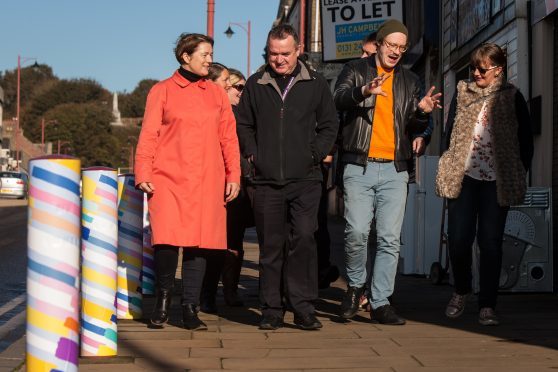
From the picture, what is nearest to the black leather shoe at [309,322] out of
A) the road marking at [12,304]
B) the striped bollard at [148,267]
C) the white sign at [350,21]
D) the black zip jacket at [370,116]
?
the black zip jacket at [370,116]

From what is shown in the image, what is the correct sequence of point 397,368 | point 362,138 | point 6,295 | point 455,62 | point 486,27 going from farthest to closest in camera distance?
point 455,62, point 486,27, point 6,295, point 362,138, point 397,368

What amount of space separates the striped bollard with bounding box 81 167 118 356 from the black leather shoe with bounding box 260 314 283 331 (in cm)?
138

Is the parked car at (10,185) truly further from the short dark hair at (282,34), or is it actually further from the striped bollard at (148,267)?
the short dark hair at (282,34)

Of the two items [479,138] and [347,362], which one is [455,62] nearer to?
[479,138]

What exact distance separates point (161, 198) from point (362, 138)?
1.44 m

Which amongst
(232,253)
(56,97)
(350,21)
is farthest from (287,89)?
(56,97)

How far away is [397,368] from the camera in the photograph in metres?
5.51

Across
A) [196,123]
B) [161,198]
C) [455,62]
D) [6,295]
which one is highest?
[455,62]

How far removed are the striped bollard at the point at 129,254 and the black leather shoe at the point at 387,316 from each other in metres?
1.61

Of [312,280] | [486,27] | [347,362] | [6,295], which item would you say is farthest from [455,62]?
[347,362]

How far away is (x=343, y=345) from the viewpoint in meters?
6.35

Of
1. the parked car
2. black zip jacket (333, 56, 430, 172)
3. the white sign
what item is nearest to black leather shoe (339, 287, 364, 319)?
black zip jacket (333, 56, 430, 172)

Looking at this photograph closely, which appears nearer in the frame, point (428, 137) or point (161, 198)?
point (161, 198)

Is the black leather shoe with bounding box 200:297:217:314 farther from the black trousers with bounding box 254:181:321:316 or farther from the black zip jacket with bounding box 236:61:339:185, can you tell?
the black zip jacket with bounding box 236:61:339:185
